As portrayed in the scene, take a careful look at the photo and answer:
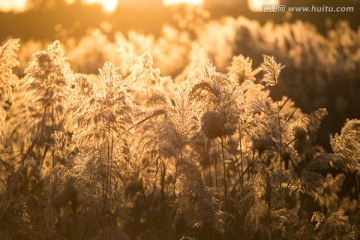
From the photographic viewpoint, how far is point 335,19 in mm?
18062

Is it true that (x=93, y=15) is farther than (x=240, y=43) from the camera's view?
Yes

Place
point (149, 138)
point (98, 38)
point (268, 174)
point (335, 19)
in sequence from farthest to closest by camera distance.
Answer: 1. point (335, 19)
2. point (98, 38)
3. point (149, 138)
4. point (268, 174)

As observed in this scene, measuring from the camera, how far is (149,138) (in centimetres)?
455

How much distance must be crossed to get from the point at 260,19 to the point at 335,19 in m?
4.26

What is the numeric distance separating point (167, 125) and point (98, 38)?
39.0 ft

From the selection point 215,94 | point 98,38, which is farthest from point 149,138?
point 98,38

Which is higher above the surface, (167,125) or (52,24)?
(52,24)

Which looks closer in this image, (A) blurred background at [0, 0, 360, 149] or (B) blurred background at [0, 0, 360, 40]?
(A) blurred background at [0, 0, 360, 149]

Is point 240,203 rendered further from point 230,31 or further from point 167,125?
point 230,31

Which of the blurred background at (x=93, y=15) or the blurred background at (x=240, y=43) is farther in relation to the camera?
the blurred background at (x=93, y=15)

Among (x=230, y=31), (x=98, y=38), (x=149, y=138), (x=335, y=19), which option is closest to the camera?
(x=149, y=138)

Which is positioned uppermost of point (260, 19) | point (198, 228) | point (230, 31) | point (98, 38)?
point (260, 19)

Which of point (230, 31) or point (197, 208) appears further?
point (230, 31)

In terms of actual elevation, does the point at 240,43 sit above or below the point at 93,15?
below
